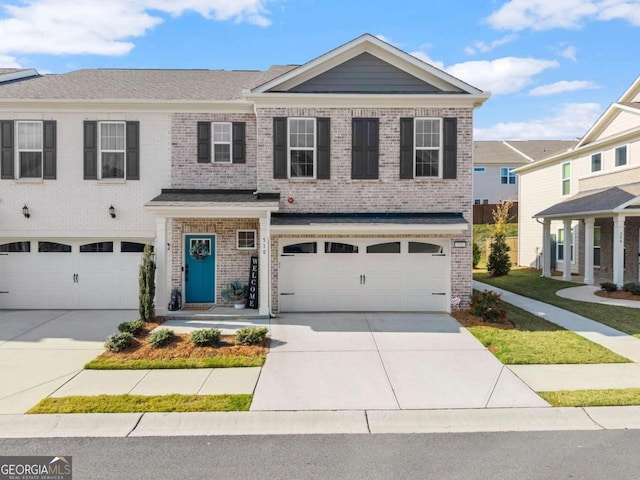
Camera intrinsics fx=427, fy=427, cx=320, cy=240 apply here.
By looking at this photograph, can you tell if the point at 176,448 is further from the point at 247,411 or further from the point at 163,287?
the point at 163,287

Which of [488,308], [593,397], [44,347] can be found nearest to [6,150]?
[44,347]

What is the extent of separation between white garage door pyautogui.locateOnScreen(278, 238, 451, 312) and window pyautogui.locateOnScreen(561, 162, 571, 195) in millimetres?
13278

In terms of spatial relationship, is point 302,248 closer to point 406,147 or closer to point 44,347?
point 406,147

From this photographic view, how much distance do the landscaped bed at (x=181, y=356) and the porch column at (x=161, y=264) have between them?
2086 mm

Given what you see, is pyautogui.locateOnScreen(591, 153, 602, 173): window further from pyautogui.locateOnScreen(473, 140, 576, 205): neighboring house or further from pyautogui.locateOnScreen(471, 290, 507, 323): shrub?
pyautogui.locateOnScreen(473, 140, 576, 205): neighboring house

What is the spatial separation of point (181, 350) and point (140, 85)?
9.55 m

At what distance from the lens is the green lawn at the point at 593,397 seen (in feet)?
20.2

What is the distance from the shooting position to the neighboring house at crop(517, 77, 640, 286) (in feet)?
53.6

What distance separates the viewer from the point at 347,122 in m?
12.1

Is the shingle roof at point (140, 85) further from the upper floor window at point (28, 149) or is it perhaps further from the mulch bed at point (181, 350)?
the mulch bed at point (181, 350)

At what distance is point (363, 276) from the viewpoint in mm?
12141

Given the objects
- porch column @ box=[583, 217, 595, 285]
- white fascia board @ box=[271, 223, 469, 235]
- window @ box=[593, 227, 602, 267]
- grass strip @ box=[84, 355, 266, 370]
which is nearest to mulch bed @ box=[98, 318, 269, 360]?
grass strip @ box=[84, 355, 266, 370]

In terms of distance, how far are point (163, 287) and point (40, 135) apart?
6.05 metres

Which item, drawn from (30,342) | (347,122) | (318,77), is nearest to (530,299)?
(347,122)
